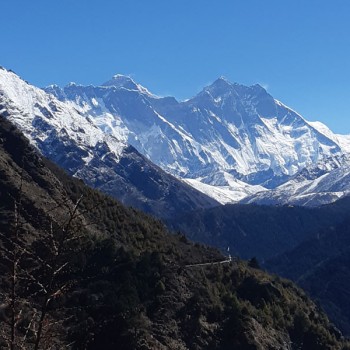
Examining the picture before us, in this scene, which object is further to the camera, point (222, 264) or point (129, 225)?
point (129, 225)

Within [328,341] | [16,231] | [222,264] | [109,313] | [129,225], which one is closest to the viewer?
[16,231]

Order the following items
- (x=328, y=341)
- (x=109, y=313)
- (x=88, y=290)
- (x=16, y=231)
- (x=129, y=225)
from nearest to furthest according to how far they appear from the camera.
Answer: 1. (x=16, y=231)
2. (x=109, y=313)
3. (x=88, y=290)
4. (x=328, y=341)
5. (x=129, y=225)

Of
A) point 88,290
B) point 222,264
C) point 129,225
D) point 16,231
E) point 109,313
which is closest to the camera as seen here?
point 16,231

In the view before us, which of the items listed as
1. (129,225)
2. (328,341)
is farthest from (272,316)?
(129,225)

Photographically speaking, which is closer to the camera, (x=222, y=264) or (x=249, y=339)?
(x=249, y=339)

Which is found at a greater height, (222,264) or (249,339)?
(222,264)

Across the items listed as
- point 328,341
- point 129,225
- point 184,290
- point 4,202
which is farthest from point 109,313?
point 129,225

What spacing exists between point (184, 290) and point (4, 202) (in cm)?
3158

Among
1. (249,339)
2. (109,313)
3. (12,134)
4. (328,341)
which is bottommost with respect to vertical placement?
(109,313)

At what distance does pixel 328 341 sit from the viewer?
105 metres

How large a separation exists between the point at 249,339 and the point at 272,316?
15.9 meters

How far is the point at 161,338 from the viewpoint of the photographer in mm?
81688

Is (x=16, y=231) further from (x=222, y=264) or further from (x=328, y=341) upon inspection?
(x=222, y=264)

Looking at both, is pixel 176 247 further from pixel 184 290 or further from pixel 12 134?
pixel 12 134
